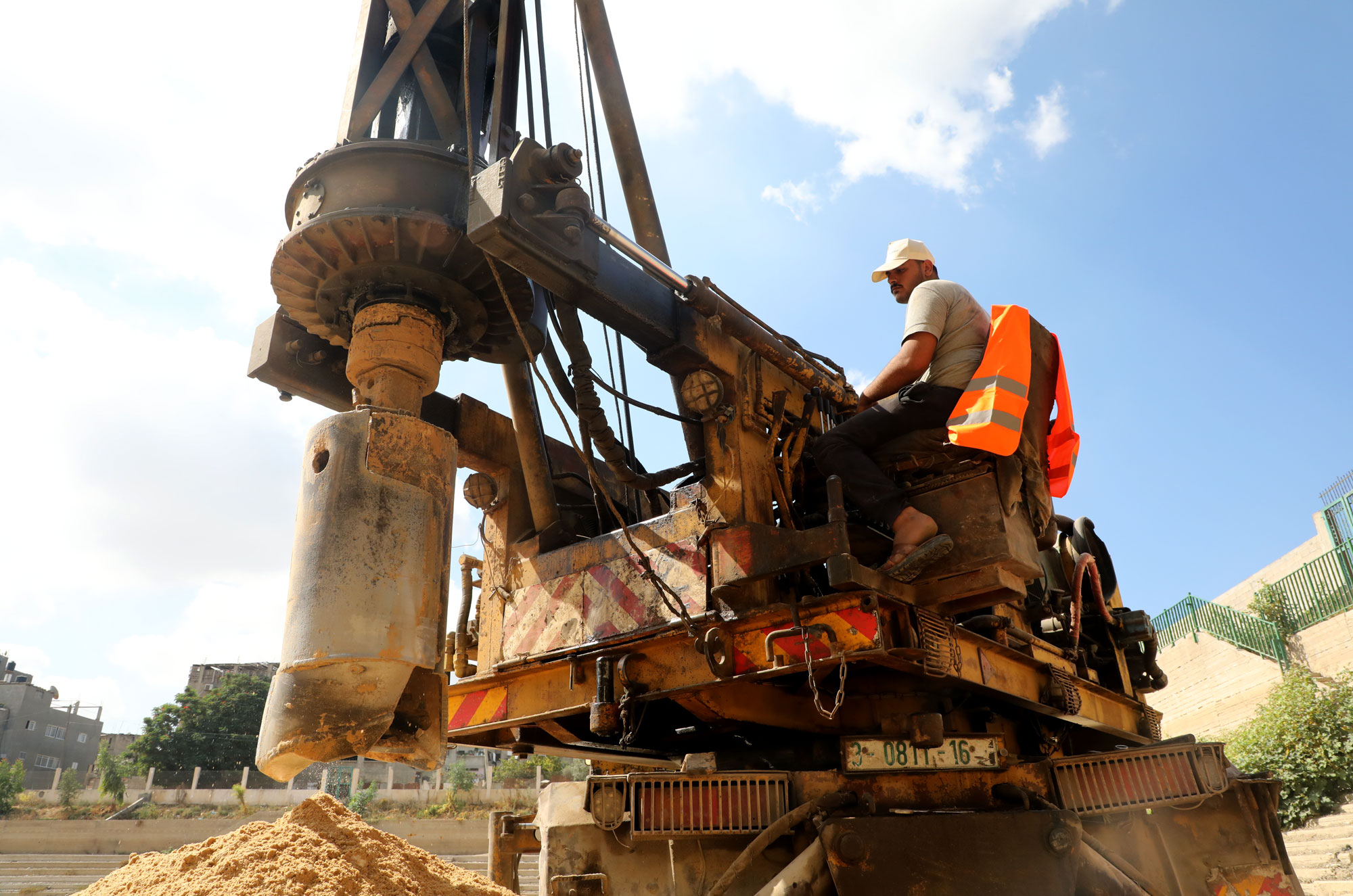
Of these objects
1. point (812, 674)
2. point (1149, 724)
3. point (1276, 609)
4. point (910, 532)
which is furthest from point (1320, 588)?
point (812, 674)

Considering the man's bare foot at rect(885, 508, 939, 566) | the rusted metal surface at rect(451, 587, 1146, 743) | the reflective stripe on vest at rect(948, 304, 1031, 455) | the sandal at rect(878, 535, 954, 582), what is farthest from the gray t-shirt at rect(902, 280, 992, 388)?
the rusted metal surface at rect(451, 587, 1146, 743)

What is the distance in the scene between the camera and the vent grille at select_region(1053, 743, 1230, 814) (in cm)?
413

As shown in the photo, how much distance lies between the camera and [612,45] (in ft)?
19.3

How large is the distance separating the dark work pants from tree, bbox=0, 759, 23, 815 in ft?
129

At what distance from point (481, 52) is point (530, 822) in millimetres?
4476

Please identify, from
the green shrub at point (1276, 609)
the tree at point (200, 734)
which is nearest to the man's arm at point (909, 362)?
the green shrub at point (1276, 609)

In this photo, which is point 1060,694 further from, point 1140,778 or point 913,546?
point 913,546

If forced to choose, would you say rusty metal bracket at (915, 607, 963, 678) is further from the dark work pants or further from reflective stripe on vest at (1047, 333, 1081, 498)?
reflective stripe on vest at (1047, 333, 1081, 498)

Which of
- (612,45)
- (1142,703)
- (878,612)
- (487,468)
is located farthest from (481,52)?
(1142,703)

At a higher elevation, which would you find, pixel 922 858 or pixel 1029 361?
pixel 1029 361

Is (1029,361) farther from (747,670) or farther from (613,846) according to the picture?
(613,846)

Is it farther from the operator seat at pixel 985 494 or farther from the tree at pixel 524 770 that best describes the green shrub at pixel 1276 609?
the tree at pixel 524 770

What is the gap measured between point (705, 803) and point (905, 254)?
9.78 ft

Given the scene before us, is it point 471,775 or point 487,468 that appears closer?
point 487,468
